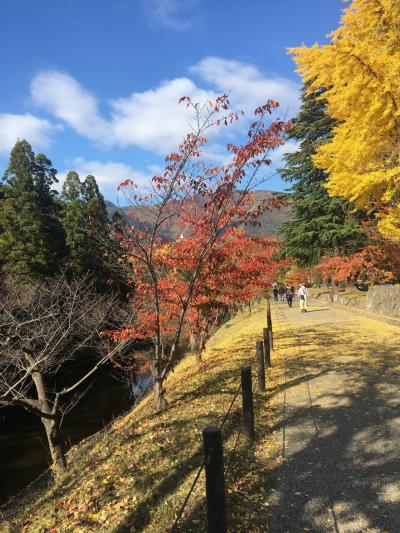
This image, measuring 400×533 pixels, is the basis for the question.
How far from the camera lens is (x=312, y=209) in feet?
87.7

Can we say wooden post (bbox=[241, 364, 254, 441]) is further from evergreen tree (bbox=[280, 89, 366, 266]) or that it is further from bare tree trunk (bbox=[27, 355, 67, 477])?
evergreen tree (bbox=[280, 89, 366, 266])

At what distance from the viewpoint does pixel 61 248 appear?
27.0 m

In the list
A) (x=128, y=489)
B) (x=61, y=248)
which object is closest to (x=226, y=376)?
(x=128, y=489)

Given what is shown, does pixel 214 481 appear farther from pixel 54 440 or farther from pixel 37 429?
pixel 37 429

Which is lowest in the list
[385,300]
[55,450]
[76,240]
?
[55,450]

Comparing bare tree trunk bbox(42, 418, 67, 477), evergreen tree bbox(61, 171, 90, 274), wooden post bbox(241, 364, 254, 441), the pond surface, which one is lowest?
the pond surface

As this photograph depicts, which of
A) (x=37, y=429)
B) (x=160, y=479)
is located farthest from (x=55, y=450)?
(x=37, y=429)

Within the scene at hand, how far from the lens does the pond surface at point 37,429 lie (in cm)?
1149

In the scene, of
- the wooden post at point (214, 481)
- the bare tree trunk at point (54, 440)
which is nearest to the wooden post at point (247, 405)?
the wooden post at point (214, 481)

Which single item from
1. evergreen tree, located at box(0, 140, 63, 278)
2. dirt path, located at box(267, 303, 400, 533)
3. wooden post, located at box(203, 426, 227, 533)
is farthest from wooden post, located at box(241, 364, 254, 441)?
evergreen tree, located at box(0, 140, 63, 278)

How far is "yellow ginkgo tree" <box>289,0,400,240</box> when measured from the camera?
873cm

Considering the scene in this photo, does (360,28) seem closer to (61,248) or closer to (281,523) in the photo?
(281,523)

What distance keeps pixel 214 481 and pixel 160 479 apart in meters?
2.17

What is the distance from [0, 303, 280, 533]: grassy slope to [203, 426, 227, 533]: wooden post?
2.67ft
